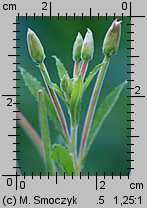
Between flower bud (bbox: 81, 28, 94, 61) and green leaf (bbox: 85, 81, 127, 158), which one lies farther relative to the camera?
green leaf (bbox: 85, 81, 127, 158)

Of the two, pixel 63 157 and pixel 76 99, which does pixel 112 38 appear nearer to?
pixel 76 99

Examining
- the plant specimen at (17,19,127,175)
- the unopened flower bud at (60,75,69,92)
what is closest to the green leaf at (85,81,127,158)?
the plant specimen at (17,19,127,175)

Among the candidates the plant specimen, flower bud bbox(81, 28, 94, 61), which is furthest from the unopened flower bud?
flower bud bbox(81, 28, 94, 61)

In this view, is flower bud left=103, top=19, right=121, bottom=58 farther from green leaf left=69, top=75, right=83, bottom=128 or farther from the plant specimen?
green leaf left=69, top=75, right=83, bottom=128

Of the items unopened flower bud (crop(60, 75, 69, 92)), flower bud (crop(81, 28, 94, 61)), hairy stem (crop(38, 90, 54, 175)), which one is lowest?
hairy stem (crop(38, 90, 54, 175))

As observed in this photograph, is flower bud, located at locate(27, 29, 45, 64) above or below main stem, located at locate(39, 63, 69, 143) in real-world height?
above

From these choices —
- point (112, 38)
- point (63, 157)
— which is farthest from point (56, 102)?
point (112, 38)

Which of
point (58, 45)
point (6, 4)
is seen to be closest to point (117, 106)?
point (58, 45)
